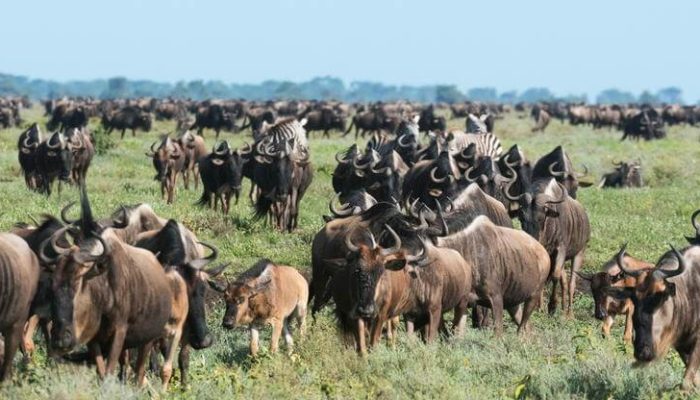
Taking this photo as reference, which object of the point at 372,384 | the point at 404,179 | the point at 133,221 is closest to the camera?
the point at 372,384

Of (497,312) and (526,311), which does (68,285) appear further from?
(526,311)

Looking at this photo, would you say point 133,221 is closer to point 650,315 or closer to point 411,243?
point 411,243

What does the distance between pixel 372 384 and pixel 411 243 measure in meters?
1.90

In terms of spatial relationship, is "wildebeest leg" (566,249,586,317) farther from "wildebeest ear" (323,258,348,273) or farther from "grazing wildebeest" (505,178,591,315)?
"wildebeest ear" (323,258,348,273)

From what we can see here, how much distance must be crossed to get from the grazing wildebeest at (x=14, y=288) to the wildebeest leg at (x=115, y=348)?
72cm

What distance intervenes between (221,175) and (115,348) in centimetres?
1403

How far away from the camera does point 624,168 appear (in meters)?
28.5

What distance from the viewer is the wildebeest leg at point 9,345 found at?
8867mm

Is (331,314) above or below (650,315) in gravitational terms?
below

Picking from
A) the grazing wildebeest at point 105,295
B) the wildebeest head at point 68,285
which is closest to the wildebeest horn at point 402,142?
the grazing wildebeest at point 105,295

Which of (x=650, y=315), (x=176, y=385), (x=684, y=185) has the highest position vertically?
(x=650, y=315)

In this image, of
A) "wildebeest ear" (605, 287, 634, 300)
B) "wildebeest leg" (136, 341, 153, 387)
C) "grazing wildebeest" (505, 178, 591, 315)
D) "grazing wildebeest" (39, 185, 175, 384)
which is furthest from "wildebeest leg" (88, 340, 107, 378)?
"grazing wildebeest" (505, 178, 591, 315)

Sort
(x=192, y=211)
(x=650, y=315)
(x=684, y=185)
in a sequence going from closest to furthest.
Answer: (x=650, y=315) → (x=192, y=211) → (x=684, y=185)

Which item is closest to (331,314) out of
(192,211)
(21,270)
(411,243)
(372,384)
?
(411,243)
